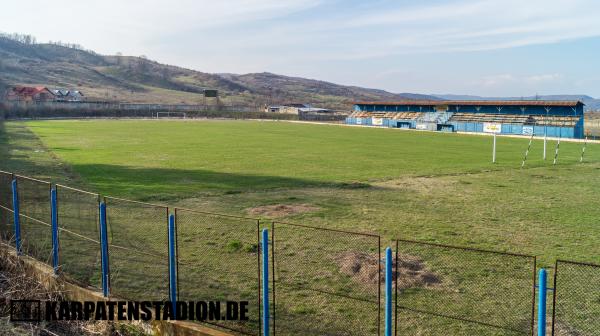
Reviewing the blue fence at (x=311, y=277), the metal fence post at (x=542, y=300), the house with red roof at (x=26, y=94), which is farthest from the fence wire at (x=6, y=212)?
the house with red roof at (x=26, y=94)

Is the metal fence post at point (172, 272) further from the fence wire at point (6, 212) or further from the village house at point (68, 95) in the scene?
the village house at point (68, 95)

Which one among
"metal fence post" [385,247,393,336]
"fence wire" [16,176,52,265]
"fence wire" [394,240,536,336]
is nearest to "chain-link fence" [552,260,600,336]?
"fence wire" [394,240,536,336]

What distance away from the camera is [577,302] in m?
9.27

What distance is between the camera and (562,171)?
31391 millimetres

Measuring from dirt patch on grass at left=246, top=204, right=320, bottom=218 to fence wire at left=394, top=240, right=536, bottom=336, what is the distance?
5.57 metres

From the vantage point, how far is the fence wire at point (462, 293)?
8.23 metres

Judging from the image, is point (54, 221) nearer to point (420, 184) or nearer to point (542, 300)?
point (542, 300)

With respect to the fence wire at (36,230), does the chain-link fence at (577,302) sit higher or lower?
lower

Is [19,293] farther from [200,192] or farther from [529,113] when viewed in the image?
[529,113]

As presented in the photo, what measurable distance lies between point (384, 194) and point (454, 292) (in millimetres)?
12312

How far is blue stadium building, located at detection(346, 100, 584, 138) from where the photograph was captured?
69.6 m

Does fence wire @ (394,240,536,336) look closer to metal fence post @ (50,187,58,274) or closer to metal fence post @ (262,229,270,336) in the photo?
metal fence post @ (262,229,270,336)

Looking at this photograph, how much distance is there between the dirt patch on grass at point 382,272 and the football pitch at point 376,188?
262 cm

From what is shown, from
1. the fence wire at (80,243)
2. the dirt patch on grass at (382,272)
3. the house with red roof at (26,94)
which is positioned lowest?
the dirt patch on grass at (382,272)
